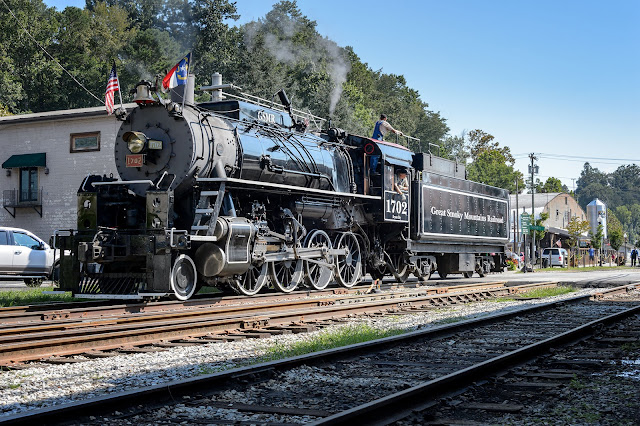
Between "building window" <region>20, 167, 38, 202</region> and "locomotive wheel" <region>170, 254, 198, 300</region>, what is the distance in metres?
21.8

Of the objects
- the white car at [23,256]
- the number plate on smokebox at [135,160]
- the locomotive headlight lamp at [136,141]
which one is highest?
the locomotive headlight lamp at [136,141]

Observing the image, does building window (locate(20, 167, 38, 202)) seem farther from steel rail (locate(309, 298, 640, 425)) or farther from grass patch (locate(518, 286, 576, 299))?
steel rail (locate(309, 298, 640, 425))

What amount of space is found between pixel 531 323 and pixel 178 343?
17.6ft

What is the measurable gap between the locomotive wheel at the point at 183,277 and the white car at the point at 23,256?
7124mm

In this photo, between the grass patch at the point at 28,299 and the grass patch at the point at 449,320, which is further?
the grass patch at the point at 28,299

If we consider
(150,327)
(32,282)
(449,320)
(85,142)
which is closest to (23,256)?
(32,282)

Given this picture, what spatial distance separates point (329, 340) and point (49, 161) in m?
25.4

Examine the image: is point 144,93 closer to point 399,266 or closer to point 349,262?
point 349,262

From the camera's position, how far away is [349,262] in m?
16.6

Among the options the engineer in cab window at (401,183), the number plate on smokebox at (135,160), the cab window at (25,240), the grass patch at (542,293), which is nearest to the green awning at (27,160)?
the cab window at (25,240)

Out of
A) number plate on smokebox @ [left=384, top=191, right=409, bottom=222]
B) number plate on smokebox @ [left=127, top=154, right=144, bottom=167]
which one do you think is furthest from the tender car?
number plate on smokebox @ [left=127, top=154, right=144, bottom=167]

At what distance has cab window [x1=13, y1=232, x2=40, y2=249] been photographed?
59.1ft

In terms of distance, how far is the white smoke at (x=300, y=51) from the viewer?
53.3 metres

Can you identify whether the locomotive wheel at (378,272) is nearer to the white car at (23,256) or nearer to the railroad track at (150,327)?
the railroad track at (150,327)
